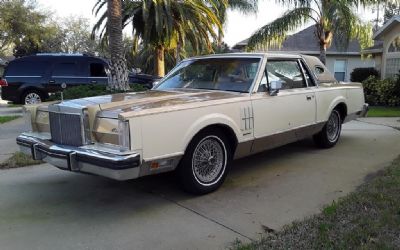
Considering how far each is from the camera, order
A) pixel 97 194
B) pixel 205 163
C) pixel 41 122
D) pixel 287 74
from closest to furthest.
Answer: pixel 205 163, pixel 97 194, pixel 41 122, pixel 287 74

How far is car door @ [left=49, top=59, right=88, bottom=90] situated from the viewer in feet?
49.7

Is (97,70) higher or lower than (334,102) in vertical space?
higher

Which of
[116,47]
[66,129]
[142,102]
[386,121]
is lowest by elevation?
[386,121]

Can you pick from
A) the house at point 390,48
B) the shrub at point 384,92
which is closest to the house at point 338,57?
the house at point 390,48

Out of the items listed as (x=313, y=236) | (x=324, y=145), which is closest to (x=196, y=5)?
(x=324, y=145)

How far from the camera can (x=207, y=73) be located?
6.17m

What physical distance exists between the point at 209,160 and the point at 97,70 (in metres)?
11.3

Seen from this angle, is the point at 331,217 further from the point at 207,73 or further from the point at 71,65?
the point at 71,65

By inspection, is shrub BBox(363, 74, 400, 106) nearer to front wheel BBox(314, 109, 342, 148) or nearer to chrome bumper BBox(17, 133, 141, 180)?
front wheel BBox(314, 109, 342, 148)

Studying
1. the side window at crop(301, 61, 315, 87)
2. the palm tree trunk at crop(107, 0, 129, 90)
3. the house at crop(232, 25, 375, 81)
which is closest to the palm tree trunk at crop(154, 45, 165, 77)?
the palm tree trunk at crop(107, 0, 129, 90)

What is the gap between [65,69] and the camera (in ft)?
50.1

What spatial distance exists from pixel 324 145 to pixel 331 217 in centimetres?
348

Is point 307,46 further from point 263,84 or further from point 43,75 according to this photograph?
point 263,84

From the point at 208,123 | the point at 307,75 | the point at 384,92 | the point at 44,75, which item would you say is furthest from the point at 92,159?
the point at 384,92
